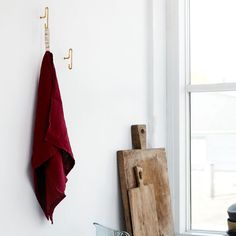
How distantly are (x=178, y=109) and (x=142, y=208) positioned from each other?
0.77 m

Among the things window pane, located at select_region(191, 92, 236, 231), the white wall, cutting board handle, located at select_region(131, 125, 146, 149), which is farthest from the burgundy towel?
window pane, located at select_region(191, 92, 236, 231)

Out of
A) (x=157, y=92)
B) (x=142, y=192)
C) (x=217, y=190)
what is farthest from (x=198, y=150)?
(x=142, y=192)

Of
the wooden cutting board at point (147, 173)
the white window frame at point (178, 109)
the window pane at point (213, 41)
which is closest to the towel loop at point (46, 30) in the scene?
the wooden cutting board at point (147, 173)

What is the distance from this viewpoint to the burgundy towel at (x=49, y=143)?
152 centimetres

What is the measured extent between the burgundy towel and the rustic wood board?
2.35 feet

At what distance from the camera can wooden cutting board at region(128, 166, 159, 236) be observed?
7.36 ft

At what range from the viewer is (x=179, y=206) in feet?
9.18

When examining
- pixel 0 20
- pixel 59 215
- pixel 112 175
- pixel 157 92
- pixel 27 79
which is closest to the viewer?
pixel 0 20

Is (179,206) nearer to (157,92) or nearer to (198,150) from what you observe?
(198,150)

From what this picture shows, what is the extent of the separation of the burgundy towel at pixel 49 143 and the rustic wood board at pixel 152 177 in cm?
72

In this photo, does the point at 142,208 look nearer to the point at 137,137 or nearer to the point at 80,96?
the point at 137,137

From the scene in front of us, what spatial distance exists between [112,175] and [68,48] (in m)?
0.74

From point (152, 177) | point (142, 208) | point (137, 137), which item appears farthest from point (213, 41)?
point (142, 208)

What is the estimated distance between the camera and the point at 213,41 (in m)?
2.84
